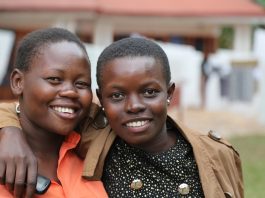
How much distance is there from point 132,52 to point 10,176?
701mm

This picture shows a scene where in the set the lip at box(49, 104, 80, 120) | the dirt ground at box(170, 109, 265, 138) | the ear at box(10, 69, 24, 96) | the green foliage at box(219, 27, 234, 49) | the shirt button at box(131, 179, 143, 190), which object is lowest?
the green foliage at box(219, 27, 234, 49)

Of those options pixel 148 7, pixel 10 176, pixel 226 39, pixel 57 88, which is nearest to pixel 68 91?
pixel 57 88

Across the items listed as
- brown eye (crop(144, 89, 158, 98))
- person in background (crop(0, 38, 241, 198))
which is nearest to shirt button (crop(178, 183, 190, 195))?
A: person in background (crop(0, 38, 241, 198))

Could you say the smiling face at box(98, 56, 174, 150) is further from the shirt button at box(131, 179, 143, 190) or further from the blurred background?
the blurred background

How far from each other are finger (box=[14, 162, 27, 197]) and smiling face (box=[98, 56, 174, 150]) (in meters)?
0.42

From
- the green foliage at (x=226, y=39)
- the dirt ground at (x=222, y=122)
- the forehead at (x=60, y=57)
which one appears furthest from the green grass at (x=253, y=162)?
the green foliage at (x=226, y=39)

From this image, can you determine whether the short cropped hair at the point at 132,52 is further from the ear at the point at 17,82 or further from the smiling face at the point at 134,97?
the ear at the point at 17,82

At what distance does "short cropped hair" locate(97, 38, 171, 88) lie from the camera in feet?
8.48

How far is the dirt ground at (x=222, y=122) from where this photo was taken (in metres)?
12.0

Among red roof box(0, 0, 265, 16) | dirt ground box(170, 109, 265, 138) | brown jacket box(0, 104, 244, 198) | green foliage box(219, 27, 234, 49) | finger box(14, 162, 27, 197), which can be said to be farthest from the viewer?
green foliage box(219, 27, 234, 49)

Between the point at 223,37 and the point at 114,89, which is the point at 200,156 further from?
the point at 223,37

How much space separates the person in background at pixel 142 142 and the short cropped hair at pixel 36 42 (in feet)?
0.60

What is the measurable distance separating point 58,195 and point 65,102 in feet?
1.17

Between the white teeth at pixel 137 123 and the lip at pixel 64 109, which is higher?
the lip at pixel 64 109
